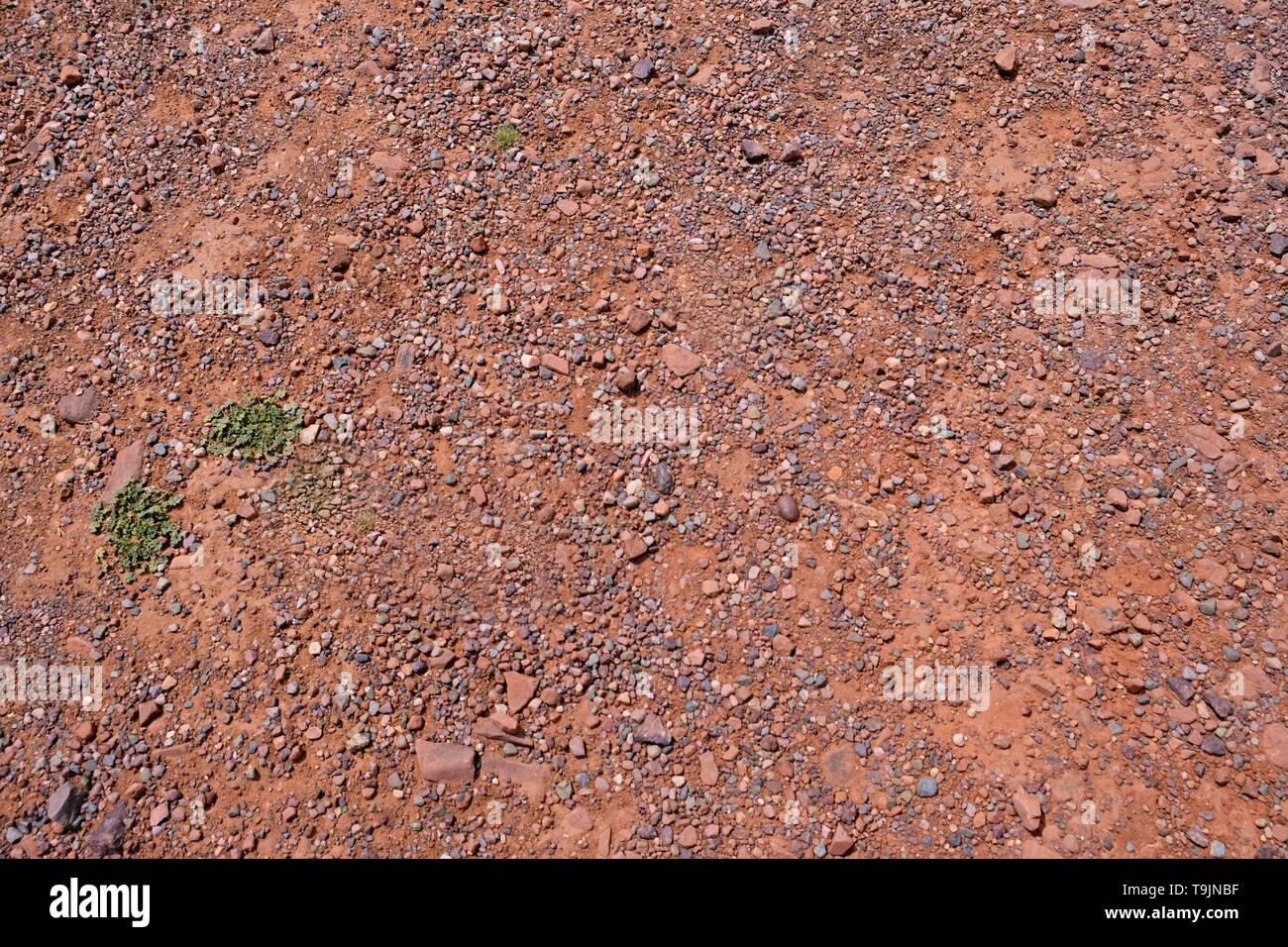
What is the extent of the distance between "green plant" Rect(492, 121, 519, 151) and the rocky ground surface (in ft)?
0.29

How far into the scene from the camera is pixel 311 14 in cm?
838

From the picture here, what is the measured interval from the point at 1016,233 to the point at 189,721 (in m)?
7.47

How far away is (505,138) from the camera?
7.68 metres

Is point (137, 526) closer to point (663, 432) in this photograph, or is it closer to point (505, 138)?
point (663, 432)

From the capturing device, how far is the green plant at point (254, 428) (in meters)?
6.78

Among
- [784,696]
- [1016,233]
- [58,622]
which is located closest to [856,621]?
[784,696]

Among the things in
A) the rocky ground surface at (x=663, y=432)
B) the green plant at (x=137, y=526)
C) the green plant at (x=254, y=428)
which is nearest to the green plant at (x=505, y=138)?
the rocky ground surface at (x=663, y=432)

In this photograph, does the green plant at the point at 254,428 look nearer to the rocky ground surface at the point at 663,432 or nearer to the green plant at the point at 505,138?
the rocky ground surface at the point at 663,432

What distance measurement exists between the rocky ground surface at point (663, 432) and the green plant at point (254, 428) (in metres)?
0.16

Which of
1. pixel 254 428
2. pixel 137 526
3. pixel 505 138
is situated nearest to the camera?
pixel 137 526

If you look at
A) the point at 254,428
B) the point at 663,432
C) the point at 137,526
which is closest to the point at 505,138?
the point at 663,432

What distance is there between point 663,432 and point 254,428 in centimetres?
326

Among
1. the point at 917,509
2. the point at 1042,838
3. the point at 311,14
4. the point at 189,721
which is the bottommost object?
the point at 1042,838

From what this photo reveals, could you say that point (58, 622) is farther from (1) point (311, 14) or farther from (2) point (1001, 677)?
(2) point (1001, 677)
